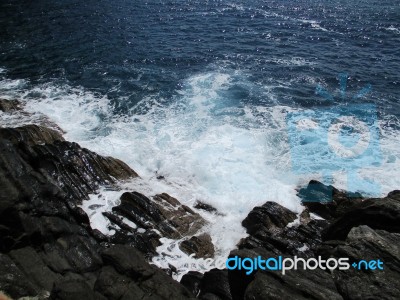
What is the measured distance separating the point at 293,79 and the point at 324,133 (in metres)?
9.73

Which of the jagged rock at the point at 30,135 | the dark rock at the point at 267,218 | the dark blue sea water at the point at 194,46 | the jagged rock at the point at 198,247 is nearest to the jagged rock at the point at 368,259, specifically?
the dark rock at the point at 267,218

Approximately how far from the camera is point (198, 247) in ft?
53.9

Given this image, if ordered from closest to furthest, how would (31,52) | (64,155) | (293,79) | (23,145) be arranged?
(23,145)
(64,155)
(293,79)
(31,52)

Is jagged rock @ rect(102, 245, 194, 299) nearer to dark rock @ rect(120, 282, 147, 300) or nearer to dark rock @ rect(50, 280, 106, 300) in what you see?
dark rock @ rect(120, 282, 147, 300)

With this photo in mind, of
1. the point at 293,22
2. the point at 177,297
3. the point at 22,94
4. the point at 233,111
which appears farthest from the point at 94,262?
the point at 293,22

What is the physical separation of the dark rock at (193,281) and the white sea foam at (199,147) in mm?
1348

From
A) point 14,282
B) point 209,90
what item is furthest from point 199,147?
point 14,282

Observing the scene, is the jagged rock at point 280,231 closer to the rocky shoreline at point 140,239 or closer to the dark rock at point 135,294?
the rocky shoreline at point 140,239

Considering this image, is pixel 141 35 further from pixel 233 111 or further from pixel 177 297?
pixel 177 297

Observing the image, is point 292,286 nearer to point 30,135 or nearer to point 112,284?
point 112,284

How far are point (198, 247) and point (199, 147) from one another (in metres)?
9.49

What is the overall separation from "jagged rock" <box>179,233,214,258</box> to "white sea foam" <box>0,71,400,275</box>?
40cm

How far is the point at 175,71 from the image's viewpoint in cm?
3566

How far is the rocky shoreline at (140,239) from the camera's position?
10.5 metres
